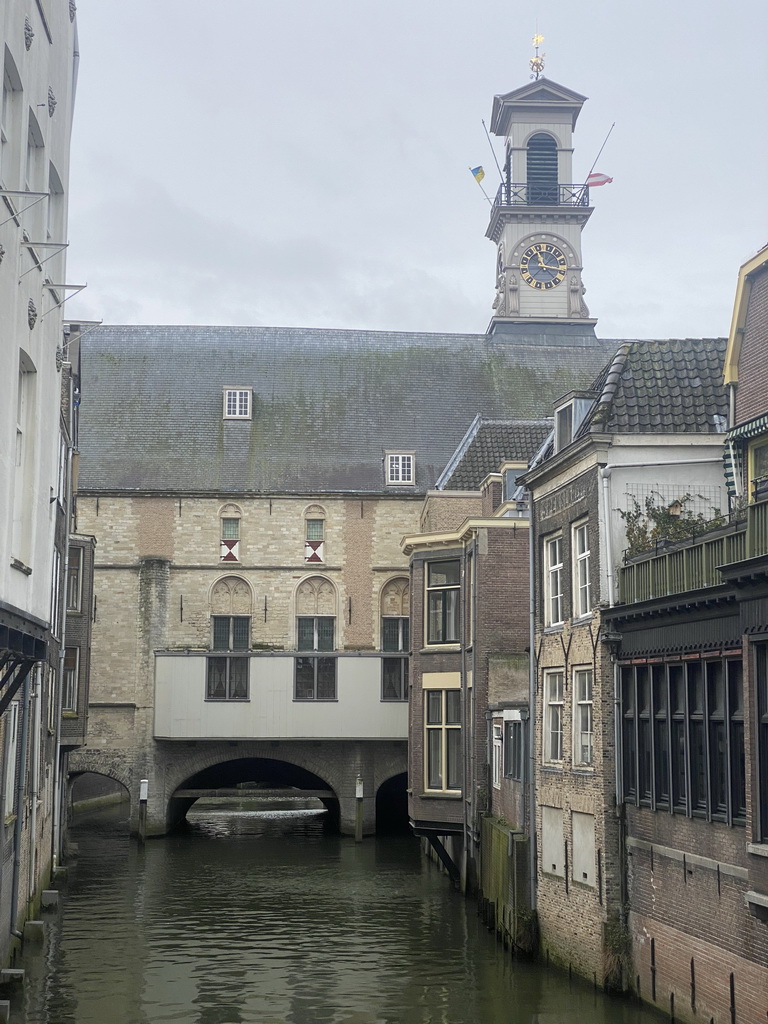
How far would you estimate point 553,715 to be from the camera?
23.0 m

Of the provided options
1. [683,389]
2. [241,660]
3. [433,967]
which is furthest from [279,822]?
[683,389]

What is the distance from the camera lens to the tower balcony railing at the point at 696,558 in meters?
13.9

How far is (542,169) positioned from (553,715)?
127ft

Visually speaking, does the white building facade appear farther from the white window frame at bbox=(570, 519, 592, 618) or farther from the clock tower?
the clock tower

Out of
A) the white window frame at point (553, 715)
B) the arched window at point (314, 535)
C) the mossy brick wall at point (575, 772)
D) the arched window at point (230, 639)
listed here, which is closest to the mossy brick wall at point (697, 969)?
the mossy brick wall at point (575, 772)

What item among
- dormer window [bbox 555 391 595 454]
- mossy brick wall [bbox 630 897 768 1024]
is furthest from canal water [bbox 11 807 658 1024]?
dormer window [bbox 555 391 595 454]

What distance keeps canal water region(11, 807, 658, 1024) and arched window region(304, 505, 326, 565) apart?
1196 centimetres

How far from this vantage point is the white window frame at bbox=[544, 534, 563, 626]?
75.3ft

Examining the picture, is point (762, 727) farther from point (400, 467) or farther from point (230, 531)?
point (400, 467)

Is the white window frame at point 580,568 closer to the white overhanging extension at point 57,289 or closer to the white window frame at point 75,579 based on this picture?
the white overhanging extension at point 57,289

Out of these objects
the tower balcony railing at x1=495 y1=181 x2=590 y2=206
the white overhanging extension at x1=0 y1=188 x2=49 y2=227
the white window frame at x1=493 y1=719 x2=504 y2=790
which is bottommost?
the white window frame at x1=493 y1=719 x2=504 y2=790

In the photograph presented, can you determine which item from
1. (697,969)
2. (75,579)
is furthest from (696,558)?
(75,579)

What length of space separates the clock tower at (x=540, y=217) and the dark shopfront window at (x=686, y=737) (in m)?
36.9

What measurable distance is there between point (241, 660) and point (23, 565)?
2879cm
